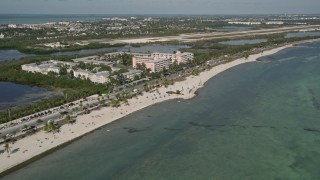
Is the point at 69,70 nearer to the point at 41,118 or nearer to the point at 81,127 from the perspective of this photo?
the point at 41,118

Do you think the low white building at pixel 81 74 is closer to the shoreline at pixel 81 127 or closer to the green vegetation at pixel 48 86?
the green vegetation at pixel 48 86

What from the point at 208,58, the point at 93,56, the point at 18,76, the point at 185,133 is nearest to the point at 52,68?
the point at 18,76

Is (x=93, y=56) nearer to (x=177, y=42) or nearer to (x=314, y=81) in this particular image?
(x=177, y=42)

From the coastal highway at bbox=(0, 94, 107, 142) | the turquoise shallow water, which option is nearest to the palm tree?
the coastal highway at bbox=(0, 94, 107, 142)

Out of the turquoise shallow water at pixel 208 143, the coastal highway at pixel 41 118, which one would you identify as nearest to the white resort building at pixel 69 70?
the coastal highway at pixel 41 118

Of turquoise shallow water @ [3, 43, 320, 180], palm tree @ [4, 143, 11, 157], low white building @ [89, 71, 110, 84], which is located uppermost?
low white building @ [89, 71, 110, 84]

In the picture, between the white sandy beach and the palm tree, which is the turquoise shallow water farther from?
the palm tree
